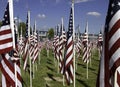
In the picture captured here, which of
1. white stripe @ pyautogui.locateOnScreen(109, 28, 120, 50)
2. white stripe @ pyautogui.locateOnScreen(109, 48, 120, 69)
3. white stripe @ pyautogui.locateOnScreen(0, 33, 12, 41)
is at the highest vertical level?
white stripe @ pyautogui.locateOnScreen(109, 28, 120, 50)

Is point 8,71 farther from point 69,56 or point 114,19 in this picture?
point 69,56

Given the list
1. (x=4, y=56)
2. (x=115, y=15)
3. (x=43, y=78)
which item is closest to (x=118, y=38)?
(x=115, y=15)

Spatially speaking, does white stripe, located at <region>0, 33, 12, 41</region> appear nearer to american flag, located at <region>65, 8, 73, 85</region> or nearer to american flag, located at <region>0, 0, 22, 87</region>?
american flag, located at <region>0, 0, 22, 87</region>

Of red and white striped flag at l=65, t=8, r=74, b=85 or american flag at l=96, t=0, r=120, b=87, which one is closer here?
american flag at l=96, t=0, r=120, b=87

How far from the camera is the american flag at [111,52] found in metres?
8.62

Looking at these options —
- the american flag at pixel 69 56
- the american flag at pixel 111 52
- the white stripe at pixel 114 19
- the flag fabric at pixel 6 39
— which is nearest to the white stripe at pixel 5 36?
the flag fabric at pixel 6 39

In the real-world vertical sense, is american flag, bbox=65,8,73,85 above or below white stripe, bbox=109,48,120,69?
below

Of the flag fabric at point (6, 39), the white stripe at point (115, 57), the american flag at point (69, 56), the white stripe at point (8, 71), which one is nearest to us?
the white stripe at point (115, 57)

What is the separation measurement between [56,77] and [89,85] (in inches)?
225

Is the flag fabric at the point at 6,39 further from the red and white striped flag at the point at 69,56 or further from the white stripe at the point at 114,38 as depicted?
the red and white striped flag at the point at 69,56

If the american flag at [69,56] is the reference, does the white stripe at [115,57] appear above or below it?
above

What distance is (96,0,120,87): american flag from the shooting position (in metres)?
8.62

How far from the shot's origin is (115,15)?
8.73 metres

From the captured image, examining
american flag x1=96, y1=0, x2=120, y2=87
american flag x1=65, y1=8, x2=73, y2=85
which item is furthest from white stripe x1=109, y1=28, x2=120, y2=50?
american flag x1=65, y1=8, x2=73, y2=85
